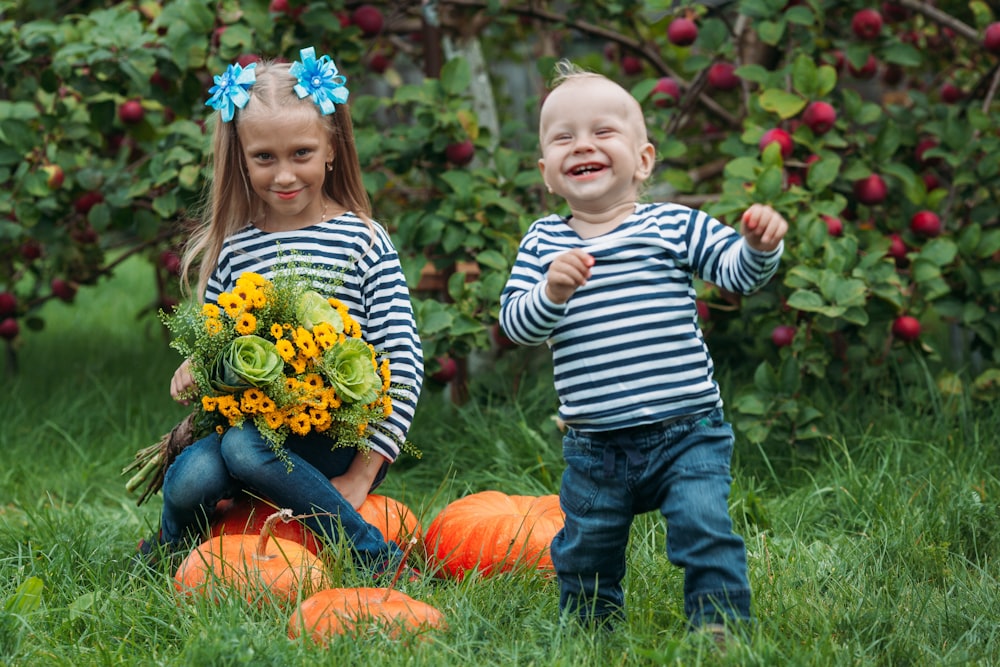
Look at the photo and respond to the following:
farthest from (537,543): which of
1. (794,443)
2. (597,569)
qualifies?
(794,443)

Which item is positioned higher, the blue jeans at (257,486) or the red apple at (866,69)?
the red apple at (866,69)

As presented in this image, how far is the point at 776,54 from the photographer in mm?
4137

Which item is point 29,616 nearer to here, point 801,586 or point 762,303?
point 801,586

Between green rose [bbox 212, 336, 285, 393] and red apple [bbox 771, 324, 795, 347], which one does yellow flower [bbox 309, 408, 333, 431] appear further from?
red apple [bbox 771, 324, 795, 347]

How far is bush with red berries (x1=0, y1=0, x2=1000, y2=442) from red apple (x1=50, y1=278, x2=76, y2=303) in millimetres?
427

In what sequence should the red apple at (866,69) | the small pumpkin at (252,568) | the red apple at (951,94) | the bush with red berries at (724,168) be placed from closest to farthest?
the small pumpkin at (252,568) < the bush with red berries at (724,168) < the red apple at (866,69) < the red apple at (951,94)

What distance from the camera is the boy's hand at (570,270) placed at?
2.03 meters

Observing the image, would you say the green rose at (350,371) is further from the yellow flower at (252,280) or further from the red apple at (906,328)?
the red apple at (906,328)

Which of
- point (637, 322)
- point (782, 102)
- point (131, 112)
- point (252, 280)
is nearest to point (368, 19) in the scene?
point (131, 112)

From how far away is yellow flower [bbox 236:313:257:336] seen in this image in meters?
2.51

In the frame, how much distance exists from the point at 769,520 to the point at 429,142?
1.58 meters

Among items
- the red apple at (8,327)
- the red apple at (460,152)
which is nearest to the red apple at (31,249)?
the red apple at (8,327)

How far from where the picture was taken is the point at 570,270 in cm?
203

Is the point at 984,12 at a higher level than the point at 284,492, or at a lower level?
higher
